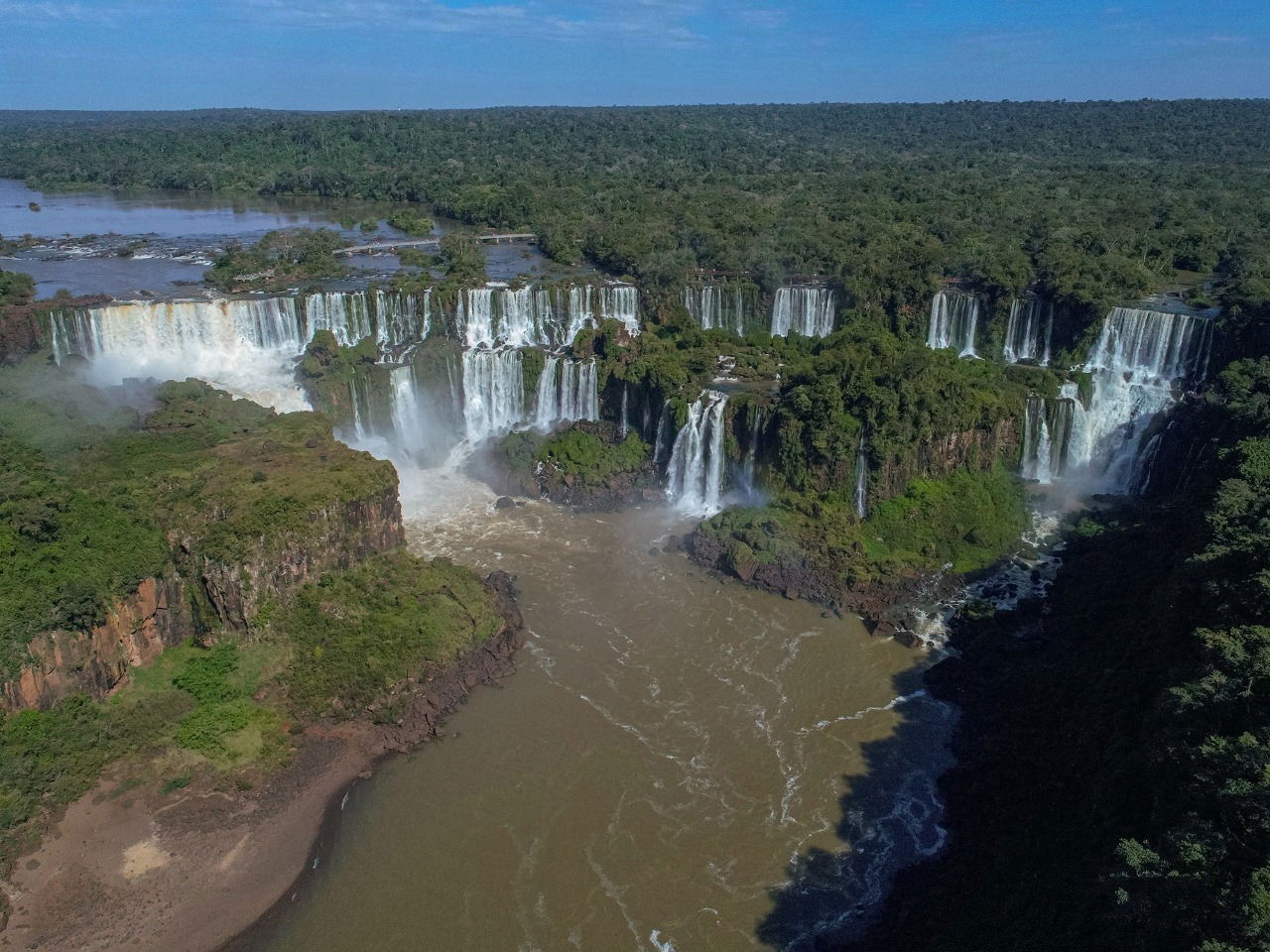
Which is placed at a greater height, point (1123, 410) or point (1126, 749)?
point (1123, 410)

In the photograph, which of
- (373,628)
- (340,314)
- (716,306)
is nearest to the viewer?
(373,628)

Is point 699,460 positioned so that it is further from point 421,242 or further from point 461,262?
point 421,242

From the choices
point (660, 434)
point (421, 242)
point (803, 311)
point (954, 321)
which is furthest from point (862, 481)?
point (421, 242)

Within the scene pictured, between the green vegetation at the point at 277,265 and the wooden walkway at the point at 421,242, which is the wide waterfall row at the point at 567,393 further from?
the wooden walkway at the point at 421,242

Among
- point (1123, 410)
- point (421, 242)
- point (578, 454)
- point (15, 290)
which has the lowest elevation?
point (578, 454)

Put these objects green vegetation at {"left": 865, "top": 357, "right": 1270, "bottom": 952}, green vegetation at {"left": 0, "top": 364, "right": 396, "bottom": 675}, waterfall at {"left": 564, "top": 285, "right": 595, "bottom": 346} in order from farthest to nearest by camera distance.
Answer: waterfall at {"left": 564, "top": 285, "right": 595, "bottom": 346} < green vegetation at {"left": 0, "top": 364, "right": 396, "bottom": 675} < green vegetation at {"left": 865, "top": 357, "right": 1270, "bottom": 952}

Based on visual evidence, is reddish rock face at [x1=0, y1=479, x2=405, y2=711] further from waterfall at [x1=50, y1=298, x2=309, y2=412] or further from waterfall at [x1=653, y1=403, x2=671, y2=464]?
waterfall at [x1=50, y1=298, x2=309, y2=412]

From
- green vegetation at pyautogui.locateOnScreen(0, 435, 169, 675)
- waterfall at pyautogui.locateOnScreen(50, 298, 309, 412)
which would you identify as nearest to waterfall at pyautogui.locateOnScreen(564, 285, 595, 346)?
waterfall at pyautogui.locateOnScreen(50, 298, 309, 412)

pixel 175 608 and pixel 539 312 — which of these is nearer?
pixel 175 608
